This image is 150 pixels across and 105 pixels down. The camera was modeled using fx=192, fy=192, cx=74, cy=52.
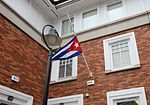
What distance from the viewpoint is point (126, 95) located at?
602 centimetres

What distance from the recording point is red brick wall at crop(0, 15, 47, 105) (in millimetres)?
6035

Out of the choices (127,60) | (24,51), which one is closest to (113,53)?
(127,60)

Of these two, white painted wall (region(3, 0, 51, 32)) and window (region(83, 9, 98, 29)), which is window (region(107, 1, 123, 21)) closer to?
window (region(83, 9, 98, 29))

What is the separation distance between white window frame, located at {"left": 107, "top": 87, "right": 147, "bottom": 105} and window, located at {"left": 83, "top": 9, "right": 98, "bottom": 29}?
318cm

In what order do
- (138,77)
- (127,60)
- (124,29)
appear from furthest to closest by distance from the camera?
(124,29), (127,60), (138,77)

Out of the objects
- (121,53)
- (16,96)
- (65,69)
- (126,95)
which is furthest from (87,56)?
(16,96)

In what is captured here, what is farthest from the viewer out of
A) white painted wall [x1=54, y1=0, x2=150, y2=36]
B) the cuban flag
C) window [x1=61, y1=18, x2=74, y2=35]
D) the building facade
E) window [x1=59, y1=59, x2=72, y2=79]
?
window [x1=61, y1=18, x2=74, y2=35]

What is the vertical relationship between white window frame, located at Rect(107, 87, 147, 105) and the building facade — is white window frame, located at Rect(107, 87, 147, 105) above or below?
below

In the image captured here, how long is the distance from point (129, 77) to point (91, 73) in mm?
1373

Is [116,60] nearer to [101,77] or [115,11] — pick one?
[101,77]

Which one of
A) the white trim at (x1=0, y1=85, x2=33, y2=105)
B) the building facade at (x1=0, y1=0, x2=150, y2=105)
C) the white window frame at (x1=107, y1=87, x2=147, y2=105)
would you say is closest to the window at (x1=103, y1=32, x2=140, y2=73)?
the building facade at (x1=0, y1=0, x2=150, y2=105)

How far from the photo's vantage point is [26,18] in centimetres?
761

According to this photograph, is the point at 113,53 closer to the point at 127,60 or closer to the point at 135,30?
the point at 127,60

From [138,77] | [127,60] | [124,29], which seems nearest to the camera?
[138,77]
